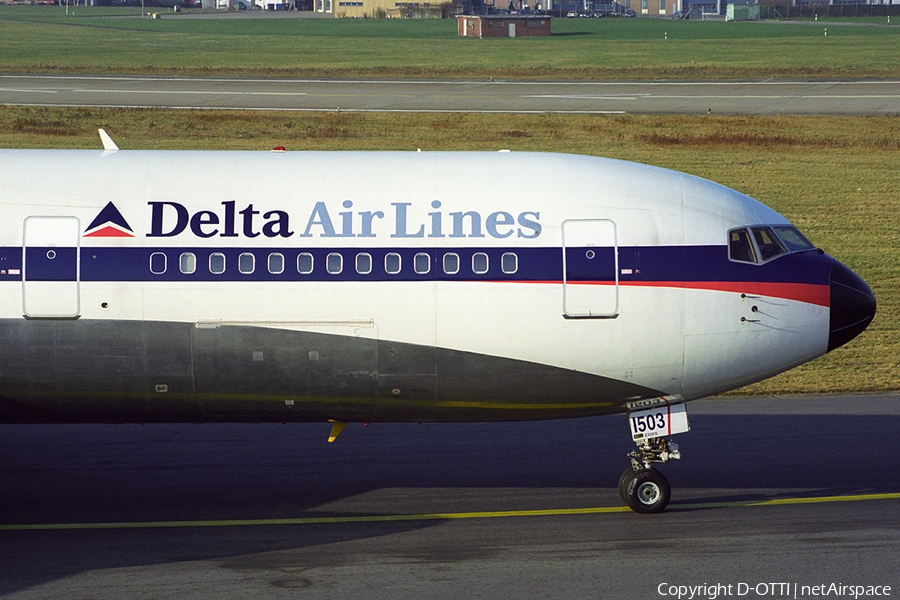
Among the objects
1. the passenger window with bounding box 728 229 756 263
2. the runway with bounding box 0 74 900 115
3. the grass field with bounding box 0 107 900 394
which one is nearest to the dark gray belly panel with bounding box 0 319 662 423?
the passenger window with bounding box 728 229 756 263

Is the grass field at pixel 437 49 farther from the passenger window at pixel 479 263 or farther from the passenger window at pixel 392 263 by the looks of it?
the passenger window at pixel 392 263

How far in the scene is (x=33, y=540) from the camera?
14.5m

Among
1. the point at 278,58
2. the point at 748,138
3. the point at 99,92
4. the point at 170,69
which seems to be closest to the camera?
the point at 748,138

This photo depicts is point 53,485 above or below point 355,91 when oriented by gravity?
below

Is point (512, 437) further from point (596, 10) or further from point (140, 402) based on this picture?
point (596, 10)

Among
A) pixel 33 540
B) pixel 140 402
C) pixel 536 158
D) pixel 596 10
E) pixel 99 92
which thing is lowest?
pixel 33 540

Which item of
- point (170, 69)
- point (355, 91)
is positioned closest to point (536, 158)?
point (355, 91)

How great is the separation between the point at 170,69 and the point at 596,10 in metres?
123

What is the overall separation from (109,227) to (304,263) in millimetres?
2711

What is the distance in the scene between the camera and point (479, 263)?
1412 cm

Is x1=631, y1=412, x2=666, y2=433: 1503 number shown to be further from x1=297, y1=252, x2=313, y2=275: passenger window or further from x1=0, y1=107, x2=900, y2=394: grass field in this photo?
x1=0, y1=107, x2=900, y2=394: grass field

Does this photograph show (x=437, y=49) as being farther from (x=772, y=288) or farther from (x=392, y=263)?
(x=392, y=263)

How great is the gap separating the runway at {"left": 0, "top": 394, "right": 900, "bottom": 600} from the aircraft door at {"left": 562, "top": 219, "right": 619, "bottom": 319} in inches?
129

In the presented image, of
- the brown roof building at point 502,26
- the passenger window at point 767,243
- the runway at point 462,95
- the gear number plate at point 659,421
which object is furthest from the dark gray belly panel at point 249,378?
A: the brown roof building at point 502,26
